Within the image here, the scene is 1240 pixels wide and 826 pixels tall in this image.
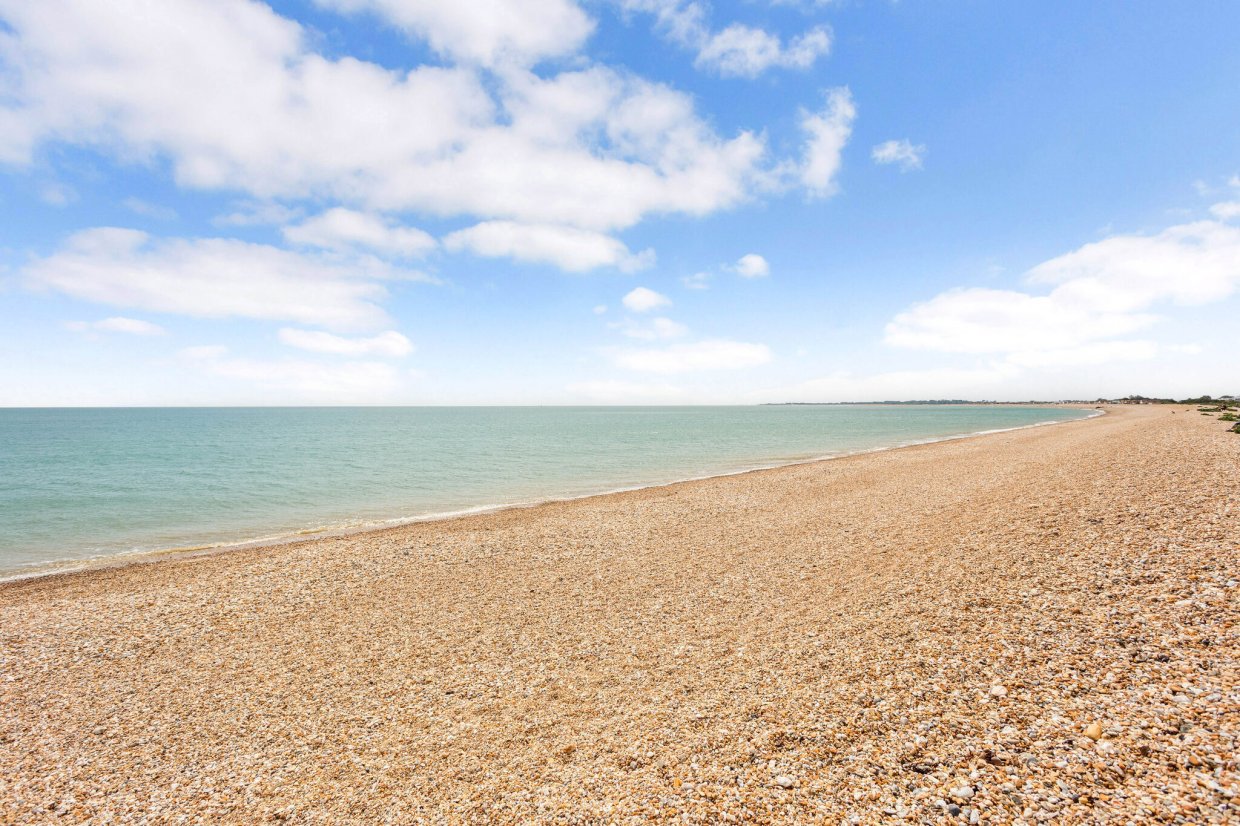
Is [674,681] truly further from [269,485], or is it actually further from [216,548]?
[269,485]

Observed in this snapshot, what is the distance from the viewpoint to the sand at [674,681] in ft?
14.9

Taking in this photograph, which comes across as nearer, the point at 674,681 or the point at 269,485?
the point at 674,681

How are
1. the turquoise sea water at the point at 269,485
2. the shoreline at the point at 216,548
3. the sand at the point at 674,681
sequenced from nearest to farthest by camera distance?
the sand at the point at 674,681 → the shoreline at the point at 216,548 → the turquoise sea water at the point at 269,485

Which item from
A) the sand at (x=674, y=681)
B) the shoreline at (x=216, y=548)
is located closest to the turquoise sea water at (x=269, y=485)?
the shoreline at (x=216, y=548)

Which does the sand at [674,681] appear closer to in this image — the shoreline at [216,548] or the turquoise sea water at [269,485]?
the shoreline at [216,548]

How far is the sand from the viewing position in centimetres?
454

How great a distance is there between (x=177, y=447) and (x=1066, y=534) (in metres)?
78.3

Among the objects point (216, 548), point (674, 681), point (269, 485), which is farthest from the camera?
point (269, 485)

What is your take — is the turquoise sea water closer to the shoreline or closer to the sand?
the shoreline

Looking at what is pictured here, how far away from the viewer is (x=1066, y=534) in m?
10.7

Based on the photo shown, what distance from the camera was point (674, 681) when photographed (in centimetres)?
711

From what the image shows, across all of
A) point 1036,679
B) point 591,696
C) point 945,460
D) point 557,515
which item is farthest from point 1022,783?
point 945,460

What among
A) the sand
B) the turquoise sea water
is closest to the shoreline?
the turquoise sea water

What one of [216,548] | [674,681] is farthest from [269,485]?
[674,681]
